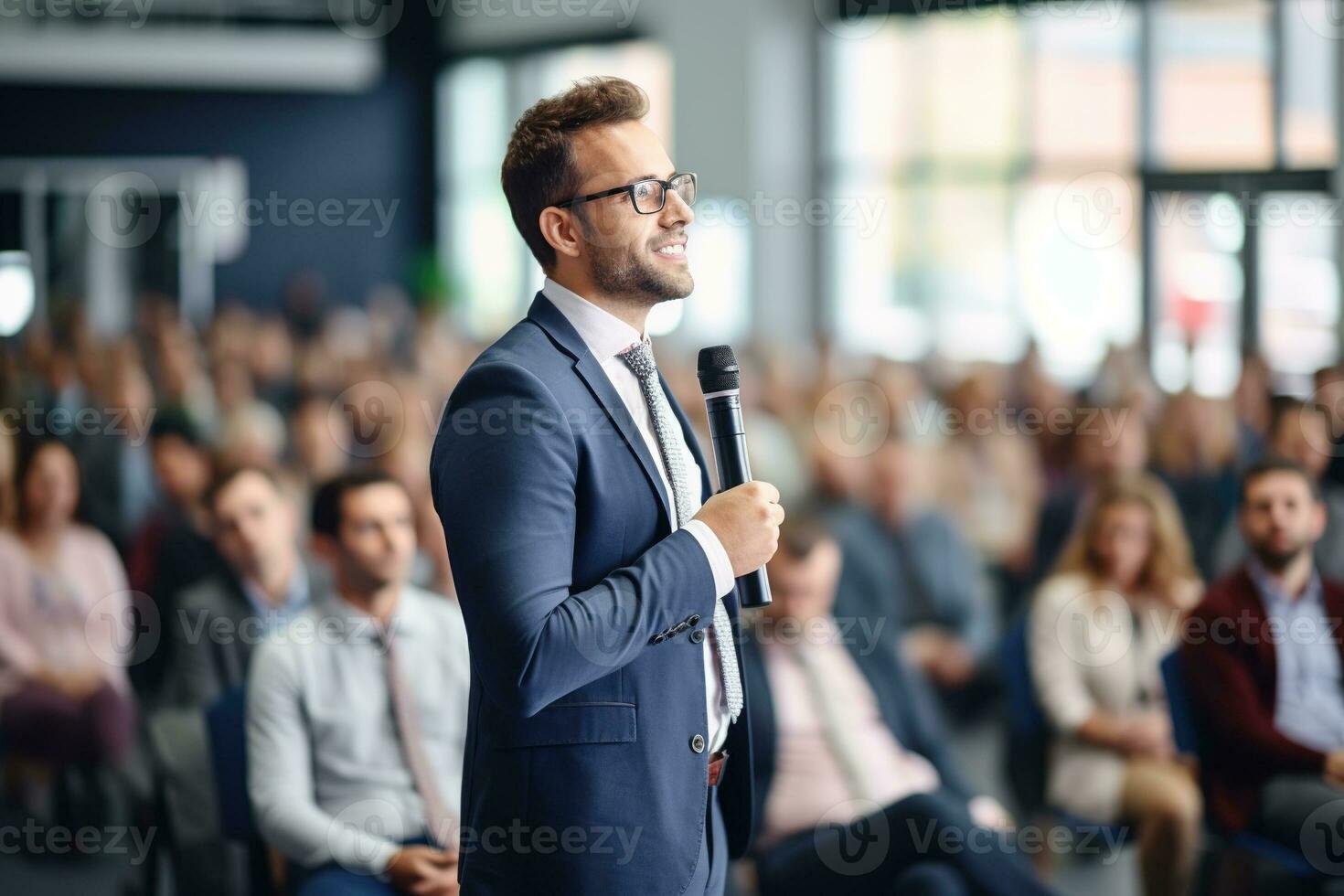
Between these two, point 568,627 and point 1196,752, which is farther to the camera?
point 1196,752

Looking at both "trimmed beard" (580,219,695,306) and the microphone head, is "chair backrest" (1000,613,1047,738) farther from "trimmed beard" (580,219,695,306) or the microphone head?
"trimmed beard" (580,219,695,306)

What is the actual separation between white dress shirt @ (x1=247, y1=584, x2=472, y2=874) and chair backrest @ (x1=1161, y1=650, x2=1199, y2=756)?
1599 millimetres

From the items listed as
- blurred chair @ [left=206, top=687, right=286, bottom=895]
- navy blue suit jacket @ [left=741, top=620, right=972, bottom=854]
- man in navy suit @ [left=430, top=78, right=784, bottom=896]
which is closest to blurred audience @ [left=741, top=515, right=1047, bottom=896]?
navy blue suit jacket @ [left=741, top=620, right=972, bottom=854]

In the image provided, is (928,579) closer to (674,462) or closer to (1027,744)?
(1027,744)

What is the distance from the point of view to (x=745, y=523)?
1458 millimetres

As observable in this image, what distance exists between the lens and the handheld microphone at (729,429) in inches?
64.5

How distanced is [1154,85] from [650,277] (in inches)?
355

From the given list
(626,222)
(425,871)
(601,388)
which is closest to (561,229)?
(626,222)

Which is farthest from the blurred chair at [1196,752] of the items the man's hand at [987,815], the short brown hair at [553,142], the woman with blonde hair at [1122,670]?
the short brown hair at [553,142]

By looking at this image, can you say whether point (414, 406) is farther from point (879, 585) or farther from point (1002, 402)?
point (1002, 402)

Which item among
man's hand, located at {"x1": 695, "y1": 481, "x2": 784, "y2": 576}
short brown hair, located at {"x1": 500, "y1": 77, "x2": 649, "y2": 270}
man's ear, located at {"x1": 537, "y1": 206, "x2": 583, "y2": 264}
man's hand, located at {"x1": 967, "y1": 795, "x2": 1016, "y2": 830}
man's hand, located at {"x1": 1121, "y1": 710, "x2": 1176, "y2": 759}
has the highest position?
short brown hair, located at {"x1": 500, "y1": 77, "x2": 649, "y2": 270}

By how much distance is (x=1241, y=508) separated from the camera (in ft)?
10.7

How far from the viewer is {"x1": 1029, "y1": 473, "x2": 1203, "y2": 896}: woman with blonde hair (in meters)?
3.45

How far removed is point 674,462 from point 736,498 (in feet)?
0.52
